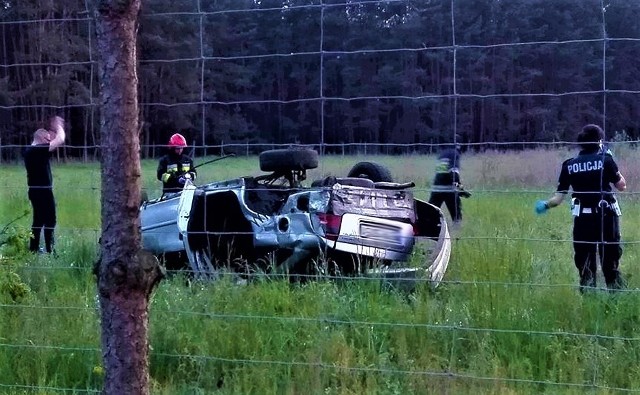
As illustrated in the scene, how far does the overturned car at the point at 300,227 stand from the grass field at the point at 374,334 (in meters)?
0.33

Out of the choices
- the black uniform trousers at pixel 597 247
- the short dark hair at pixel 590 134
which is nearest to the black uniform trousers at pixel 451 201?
A: the black uniform trousers at pixel 597 247

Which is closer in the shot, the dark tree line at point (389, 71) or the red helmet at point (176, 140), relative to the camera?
the dark tree line at point (389, 71)

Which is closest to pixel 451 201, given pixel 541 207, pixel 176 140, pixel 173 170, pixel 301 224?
pixel 541 207

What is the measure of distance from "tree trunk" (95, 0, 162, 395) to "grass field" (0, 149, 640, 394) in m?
1.37

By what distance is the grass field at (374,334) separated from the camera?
13.9ft

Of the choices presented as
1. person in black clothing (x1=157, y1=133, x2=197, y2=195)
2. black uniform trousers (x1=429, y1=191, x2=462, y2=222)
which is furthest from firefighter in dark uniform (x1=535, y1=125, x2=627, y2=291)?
person in black clothing (x1=157, y1=133, x2=197, y2=195)

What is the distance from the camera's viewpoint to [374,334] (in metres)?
4.54

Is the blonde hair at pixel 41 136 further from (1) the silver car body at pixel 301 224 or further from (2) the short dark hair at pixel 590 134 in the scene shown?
(2) the short dark hair at pixel 590 134

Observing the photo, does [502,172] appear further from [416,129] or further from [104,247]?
[104,247]

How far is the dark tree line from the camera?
4238 mm

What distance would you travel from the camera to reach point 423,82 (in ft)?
14.5

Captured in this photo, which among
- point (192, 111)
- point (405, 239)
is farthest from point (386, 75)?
point (405, 239)

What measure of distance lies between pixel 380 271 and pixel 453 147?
1.29 metres

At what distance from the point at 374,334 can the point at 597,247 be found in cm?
237
